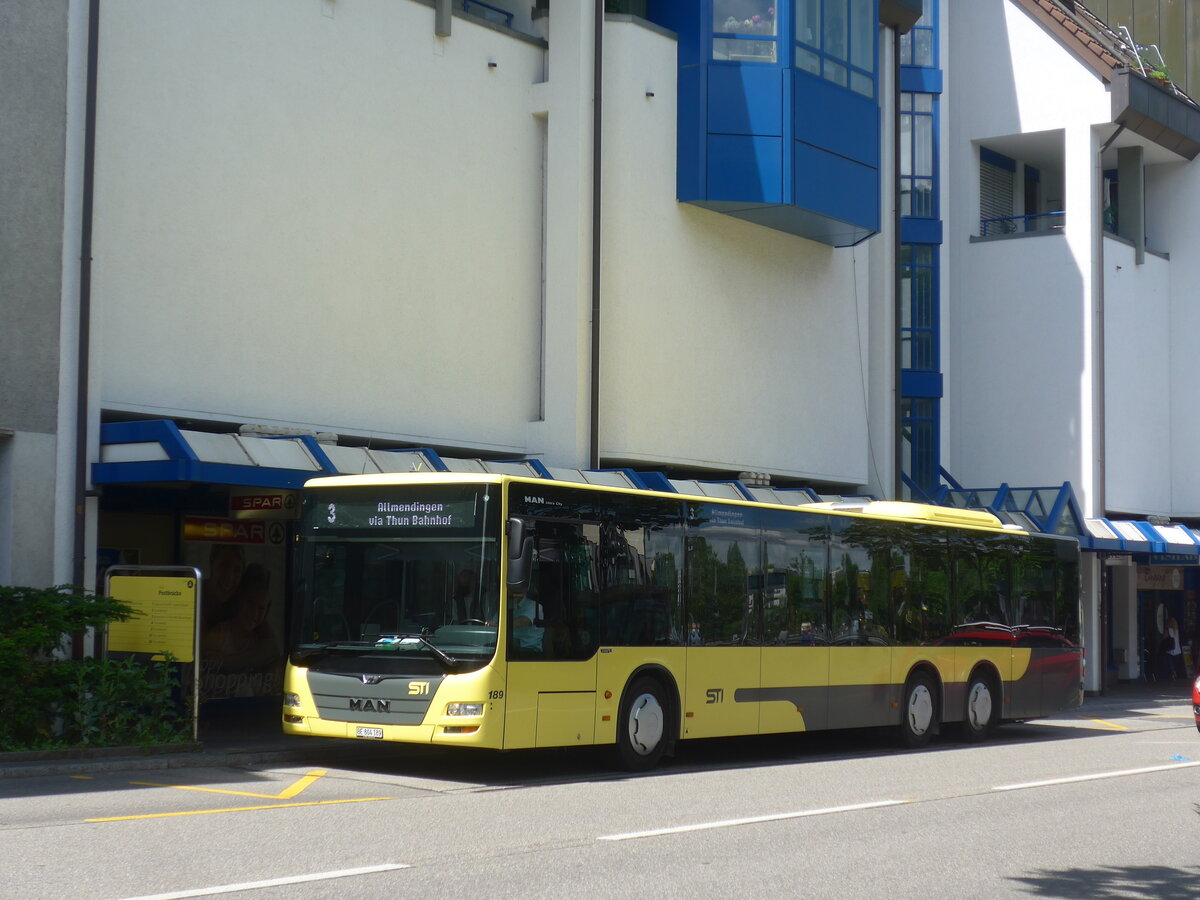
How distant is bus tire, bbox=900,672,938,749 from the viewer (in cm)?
1906

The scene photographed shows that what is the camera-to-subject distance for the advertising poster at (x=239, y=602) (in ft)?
67.1

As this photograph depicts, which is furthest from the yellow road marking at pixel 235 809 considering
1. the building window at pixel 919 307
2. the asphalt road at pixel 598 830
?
the building window at pixel 919 307

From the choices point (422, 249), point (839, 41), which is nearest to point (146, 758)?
point (422, 249)

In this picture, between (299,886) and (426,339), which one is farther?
(426,339)

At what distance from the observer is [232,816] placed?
1074 centimetres

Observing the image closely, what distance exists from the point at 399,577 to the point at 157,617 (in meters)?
3.45

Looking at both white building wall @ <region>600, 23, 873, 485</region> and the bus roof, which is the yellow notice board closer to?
the bus roof

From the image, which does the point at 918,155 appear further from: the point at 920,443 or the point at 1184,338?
the point at 1184,338

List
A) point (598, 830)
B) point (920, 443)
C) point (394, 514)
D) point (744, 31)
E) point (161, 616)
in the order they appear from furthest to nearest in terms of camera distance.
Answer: point (920, 443), point (744, 31), point (161, 616), point (394, 514), point (598, 830)

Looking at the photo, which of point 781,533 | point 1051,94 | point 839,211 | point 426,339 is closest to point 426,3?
point 426,339

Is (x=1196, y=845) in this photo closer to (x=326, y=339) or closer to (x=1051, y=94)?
(x=326, y=339)

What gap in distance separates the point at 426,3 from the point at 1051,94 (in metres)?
19.0

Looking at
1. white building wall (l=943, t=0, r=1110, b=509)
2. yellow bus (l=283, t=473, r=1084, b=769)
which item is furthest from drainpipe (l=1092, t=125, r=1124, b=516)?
yellow bus (l=283, t=473, r=1084, b=769)

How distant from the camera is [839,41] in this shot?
85.4 feet
